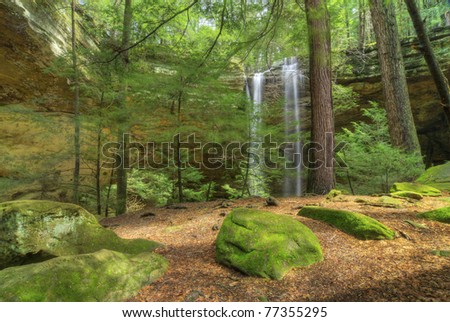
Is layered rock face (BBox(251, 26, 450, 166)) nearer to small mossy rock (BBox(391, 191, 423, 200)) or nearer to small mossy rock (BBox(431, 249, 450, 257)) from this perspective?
small mossy rock (BBox(391, 191, 423, 200))

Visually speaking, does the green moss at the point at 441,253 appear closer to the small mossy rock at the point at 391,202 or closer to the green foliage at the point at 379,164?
the small mossy rock at the point at 391,202

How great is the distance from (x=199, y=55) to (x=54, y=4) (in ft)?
16.9

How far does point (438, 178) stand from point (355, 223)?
4.49m

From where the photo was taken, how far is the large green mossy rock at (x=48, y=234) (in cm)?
241

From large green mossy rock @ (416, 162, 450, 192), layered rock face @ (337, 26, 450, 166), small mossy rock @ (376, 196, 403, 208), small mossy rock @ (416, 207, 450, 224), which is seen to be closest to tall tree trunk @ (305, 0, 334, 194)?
small mossy rock @ (376, 196, 403, 208)

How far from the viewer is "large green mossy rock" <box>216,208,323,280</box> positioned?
86.8 inches

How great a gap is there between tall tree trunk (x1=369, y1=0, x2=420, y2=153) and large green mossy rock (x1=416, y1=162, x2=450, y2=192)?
3.98 ft

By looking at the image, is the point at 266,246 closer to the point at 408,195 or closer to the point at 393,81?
the point at 408,195

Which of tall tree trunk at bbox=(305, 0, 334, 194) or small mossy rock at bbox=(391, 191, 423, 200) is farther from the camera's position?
tall tree trunk at bbox=(305, 0, 334, 194)

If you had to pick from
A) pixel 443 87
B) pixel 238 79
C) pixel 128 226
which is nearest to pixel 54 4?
pixel 128 226

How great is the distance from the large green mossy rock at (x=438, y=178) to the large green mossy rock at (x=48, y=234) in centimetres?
603

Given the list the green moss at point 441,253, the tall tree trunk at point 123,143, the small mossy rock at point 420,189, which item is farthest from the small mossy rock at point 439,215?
the tall tree trunk at point 123,143

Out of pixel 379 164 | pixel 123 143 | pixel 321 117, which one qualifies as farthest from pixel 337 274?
pixel 123 143
